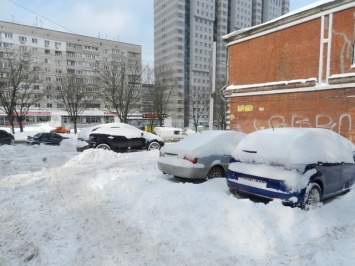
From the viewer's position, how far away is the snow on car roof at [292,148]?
4844mm

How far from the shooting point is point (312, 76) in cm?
1361

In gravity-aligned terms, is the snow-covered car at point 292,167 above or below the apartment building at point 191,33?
below

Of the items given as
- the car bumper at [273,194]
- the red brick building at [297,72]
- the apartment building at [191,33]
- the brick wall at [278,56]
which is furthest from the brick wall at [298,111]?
the apartment building at [191,33]

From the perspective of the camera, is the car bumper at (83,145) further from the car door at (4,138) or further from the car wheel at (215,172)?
the car door at (4,138)

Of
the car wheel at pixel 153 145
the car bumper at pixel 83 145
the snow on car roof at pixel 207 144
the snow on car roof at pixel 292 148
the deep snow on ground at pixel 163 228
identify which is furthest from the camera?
the car wheel at pixel 153 145

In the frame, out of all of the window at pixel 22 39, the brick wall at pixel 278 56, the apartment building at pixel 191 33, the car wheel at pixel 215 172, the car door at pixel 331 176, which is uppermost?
the apartment building at pixel 191 33

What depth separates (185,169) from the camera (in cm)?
665

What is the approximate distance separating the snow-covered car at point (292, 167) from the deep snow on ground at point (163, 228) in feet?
1.00

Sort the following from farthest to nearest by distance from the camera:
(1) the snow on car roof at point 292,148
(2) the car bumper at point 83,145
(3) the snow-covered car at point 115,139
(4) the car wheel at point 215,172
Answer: (3) the snow-covered car at point 115,139 → (2) the car bumper at point 83,145 → (4) the car wheel at point 215,172 → (1) the snow on car roof at point 292,148

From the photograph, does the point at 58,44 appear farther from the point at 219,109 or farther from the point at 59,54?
the point at 219,109

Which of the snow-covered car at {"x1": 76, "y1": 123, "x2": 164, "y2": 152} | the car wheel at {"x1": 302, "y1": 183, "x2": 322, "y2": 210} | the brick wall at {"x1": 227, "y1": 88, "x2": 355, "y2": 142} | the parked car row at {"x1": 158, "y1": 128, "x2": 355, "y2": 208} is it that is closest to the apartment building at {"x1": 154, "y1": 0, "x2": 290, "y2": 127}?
the brick wall at {"x1": 227, "y1": 88, "x2": 355, "y2": 142}

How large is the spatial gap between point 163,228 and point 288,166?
2.51 meters

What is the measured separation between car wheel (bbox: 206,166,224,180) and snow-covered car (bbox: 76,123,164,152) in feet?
24.1

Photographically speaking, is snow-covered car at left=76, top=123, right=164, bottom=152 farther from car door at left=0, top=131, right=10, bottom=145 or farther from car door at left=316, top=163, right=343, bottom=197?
car door at left=316, top=163, right=343, bottom=197
